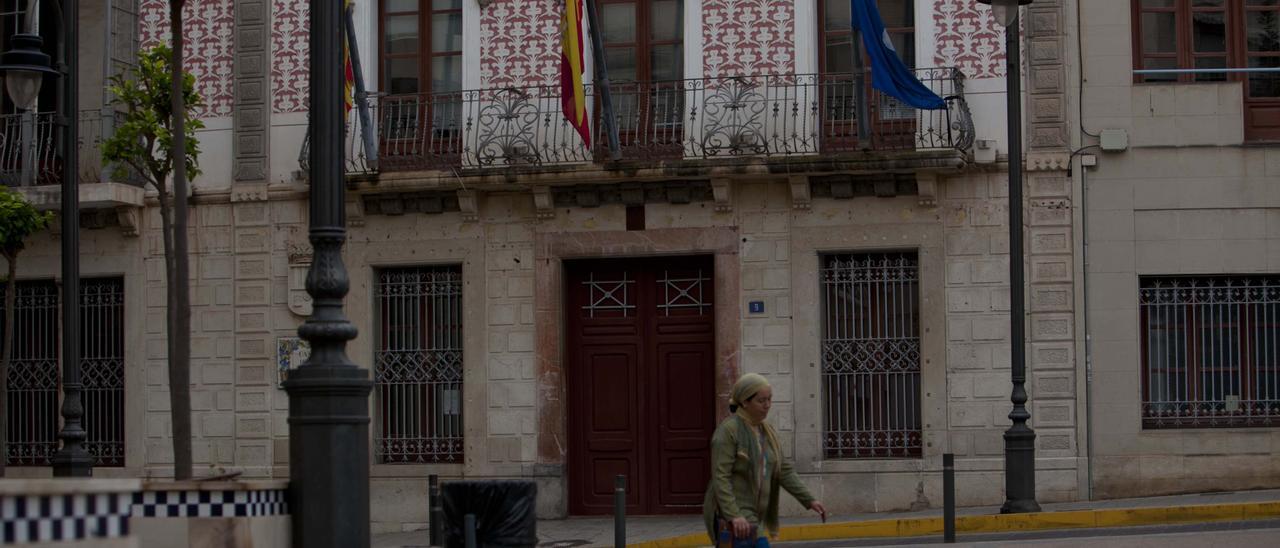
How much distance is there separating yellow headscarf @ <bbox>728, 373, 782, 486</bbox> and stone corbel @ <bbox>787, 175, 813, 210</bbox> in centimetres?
953

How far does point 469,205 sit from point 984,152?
5.37m

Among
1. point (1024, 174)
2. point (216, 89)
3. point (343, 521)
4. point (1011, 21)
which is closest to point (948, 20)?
point (1024, 174)

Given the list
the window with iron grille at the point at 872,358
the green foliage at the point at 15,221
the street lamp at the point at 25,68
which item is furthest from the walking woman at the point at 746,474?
the green foliage at the point at 15,221

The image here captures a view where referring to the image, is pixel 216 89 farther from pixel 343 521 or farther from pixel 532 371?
pixel 343 521

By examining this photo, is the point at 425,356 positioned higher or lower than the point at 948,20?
lower

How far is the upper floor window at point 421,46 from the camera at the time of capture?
66.3 ft

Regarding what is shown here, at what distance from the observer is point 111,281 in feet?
68.7

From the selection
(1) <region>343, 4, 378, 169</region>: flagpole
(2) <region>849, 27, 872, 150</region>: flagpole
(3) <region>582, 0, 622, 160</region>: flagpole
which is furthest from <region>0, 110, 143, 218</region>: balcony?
(2) <region>849, 27, 872, 150</region>: flagpole

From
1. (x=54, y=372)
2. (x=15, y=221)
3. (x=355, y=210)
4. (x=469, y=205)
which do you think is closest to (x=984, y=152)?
(x=469, y=205)

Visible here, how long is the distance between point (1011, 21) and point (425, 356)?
7.62 metres

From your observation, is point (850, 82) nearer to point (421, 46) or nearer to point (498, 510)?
point (421, 46)

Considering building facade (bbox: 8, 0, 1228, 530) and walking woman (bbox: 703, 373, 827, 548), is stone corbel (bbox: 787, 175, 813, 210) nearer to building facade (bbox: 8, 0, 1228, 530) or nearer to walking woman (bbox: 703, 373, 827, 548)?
building facade (bbox: 8, 0, 1228, 530)

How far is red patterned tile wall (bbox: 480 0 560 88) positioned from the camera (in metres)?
19.8

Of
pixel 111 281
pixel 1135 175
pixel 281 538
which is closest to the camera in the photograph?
pixel 281 538
